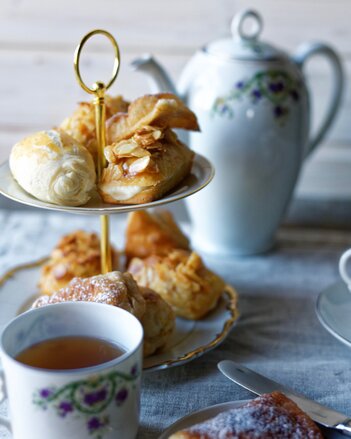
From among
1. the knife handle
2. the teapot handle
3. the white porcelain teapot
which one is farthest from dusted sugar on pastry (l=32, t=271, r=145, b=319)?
the teapot handle

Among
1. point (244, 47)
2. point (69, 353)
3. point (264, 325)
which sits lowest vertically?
point (264, 325)

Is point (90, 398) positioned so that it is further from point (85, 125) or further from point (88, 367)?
point (85, 125)

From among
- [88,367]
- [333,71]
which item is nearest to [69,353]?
[88,367]

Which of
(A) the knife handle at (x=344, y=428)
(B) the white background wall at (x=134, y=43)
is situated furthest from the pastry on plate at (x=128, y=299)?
(B) the white background wall at (x=134, y=43)

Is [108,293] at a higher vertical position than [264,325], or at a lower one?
higher

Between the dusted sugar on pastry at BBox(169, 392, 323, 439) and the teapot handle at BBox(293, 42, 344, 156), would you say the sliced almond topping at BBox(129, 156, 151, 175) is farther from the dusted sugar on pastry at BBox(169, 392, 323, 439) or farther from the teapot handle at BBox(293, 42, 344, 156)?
the teapot handle at BBox(293, 42, 344, 156)

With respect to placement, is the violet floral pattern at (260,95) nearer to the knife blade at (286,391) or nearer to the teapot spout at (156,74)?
the teapot spout at (156,74)
